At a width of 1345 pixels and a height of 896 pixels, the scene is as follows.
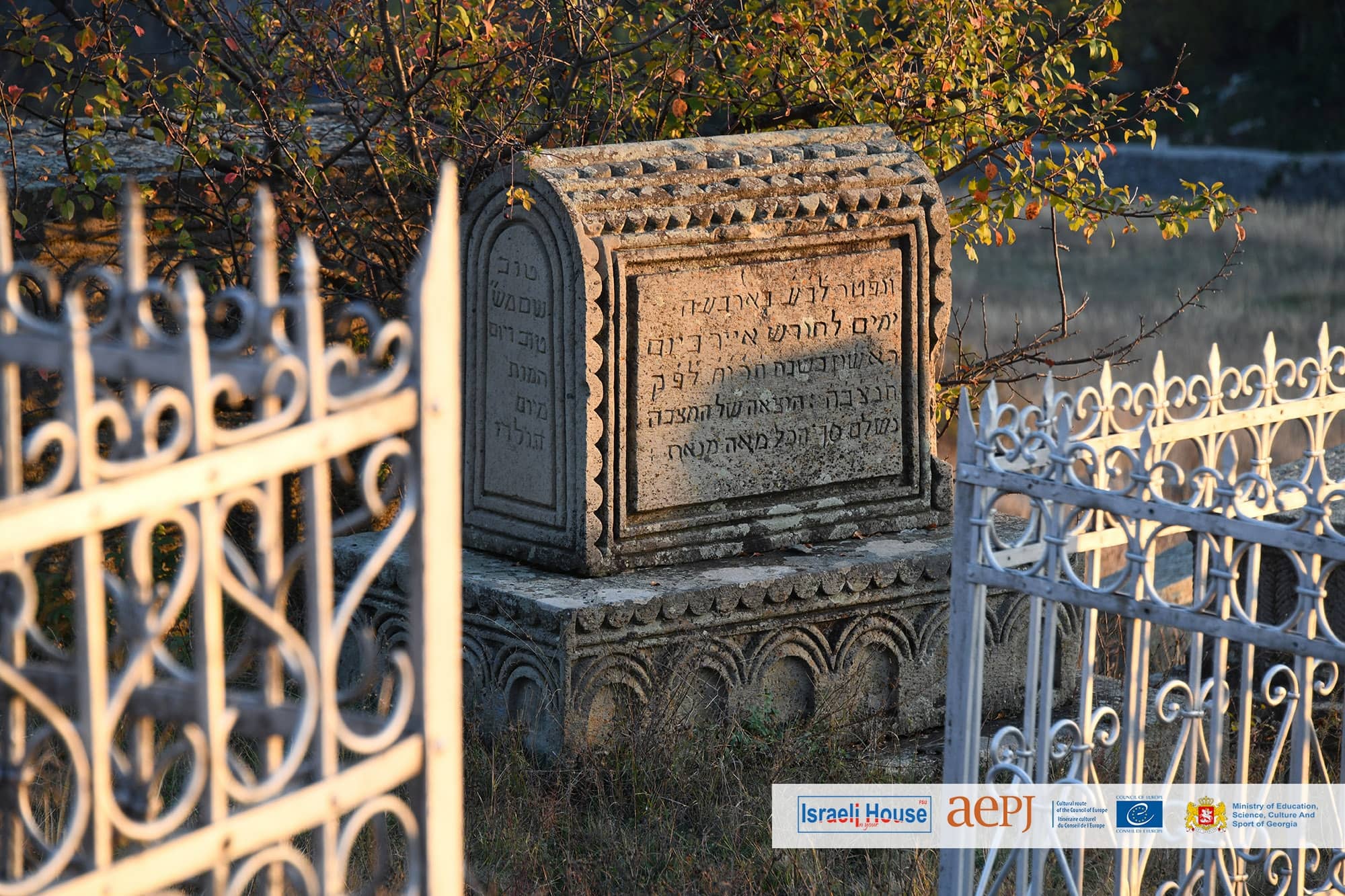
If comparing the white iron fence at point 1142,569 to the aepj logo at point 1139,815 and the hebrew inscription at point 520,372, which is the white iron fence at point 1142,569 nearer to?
the aepj logo at point 1139,815

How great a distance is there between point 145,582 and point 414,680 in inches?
15.0

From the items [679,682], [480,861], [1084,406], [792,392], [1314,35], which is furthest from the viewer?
[1314,35]

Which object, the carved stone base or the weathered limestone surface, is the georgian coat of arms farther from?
the weathered limestone surface

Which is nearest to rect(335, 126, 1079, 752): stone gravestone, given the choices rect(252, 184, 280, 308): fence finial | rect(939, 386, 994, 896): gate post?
rect(939, 386, 994, 896): gate post

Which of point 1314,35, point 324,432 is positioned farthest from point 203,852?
point 1314,35

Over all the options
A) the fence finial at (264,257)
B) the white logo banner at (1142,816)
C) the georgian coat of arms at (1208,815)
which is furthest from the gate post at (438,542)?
the georgian coat of arms at (1208,815)

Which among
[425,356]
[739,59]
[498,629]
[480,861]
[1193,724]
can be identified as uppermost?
[739,59]

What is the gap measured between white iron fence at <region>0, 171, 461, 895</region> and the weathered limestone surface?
250 cm

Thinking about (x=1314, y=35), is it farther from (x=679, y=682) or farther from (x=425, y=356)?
(x=425, y=356)

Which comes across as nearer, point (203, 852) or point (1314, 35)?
point (203, 852)

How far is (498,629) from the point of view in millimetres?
4551

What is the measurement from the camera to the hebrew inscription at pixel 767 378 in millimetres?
4660

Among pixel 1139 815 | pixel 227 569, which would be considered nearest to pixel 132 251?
pixel 227 569

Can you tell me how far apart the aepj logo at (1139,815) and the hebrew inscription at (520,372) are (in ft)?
6.80
